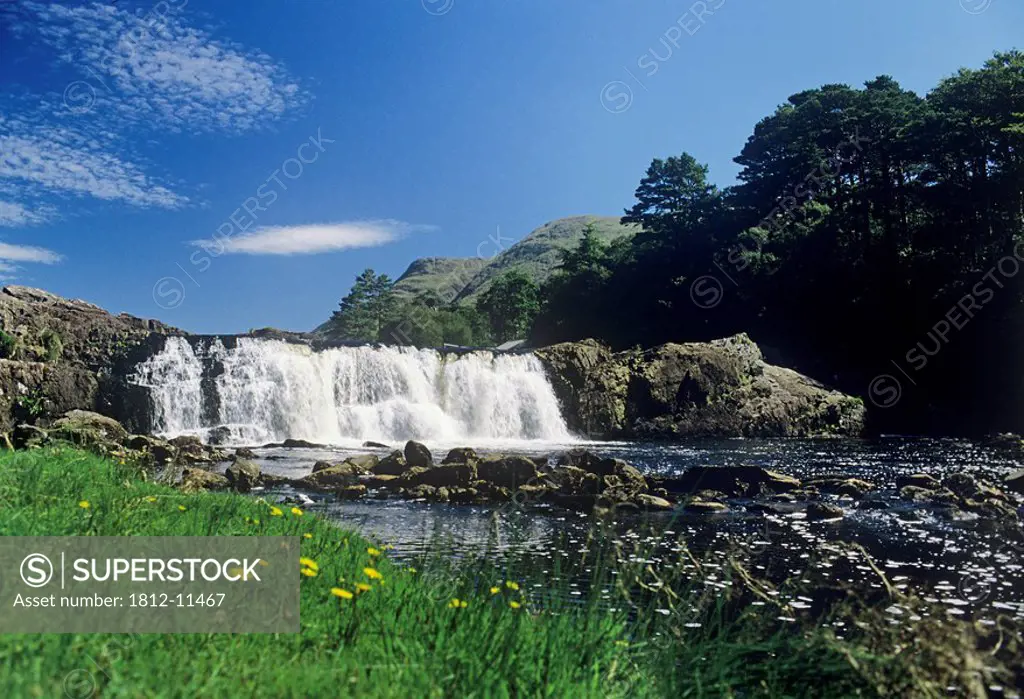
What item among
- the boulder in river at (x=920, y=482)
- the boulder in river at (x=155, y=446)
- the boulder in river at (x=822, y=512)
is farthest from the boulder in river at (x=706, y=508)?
the boulder in river at (x=155, y=446)

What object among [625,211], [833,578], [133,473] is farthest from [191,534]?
[625,211]

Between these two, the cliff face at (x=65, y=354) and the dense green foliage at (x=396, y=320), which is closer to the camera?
the cliff face at (x=65, y=354)

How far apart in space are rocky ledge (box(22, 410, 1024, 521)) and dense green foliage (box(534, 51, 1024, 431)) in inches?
966

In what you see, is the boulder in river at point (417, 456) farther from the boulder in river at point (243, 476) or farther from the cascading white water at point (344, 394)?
the cascading white water at point (344, 394)

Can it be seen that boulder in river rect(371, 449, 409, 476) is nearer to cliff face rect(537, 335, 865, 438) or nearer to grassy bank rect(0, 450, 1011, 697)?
grassy bank rect(0, 450, 1011, 697)

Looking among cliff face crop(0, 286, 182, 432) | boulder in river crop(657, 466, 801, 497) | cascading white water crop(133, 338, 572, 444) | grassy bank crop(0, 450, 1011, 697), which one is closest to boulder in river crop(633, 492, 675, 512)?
boulder in river crop(657, 466, 801, 497)

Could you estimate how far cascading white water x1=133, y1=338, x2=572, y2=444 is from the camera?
28.6m

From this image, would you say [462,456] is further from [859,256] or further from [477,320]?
[477,320]

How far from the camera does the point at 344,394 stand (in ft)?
103

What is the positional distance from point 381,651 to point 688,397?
37223 millimetres

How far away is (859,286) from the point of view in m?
45.3

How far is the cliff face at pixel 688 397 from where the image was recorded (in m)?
38.0

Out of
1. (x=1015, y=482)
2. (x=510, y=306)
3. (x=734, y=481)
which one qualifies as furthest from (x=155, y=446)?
(x=510, y=306)

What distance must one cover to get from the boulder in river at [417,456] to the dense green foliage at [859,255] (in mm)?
29848
